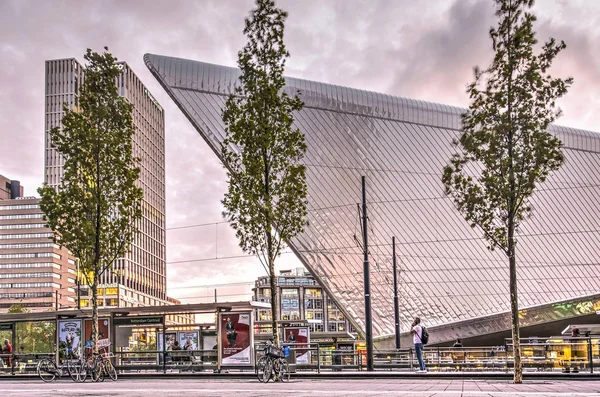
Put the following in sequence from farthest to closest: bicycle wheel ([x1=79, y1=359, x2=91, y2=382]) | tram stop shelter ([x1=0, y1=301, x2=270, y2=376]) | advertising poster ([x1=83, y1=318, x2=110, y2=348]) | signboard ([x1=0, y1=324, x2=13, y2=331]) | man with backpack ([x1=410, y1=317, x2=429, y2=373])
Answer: signboard ([x1=0, y1=324, x2=13, y2=331]) < advertising poster ([x1=83, y1=318, x2=110, y2=348]) < tram stop shelter ([x1=0, y1=301, x2=270, y2=376]) < man with backpack ([x1=410, y1=317, x2=429, y2=373]) < bicycle wheel ([x1=79, y1=359, x2=91, y2=382])

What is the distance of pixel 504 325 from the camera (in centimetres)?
4253

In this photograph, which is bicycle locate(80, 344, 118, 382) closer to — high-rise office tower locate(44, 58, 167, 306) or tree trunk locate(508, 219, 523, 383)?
tree trunk locate(508, 219, 523, 383)

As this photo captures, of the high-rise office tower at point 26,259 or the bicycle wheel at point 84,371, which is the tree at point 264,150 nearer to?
the bicycle wheel at point 84,371

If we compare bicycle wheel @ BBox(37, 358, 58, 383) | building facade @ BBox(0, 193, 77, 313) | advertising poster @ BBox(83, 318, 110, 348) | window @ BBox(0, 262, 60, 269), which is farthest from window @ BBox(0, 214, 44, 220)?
bicycle wheel @ BBox(37, 358, 58, 383)

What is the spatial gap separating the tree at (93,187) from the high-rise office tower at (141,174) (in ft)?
422

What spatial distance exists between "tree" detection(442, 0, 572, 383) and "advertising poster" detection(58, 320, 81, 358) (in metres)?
17.9

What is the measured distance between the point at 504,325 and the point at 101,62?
27779 mm

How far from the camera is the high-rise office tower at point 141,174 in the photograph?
534 feet

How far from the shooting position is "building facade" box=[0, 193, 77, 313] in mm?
163000

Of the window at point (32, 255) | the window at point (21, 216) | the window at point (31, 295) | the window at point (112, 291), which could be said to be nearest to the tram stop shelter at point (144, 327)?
the window at point (112, 291)

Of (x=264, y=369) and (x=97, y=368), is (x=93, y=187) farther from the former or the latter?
(x=264, y=369)

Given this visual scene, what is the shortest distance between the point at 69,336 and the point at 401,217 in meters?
22.4

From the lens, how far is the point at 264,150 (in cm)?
2144

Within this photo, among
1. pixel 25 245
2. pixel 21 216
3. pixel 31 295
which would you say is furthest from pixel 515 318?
pixel 21 216
